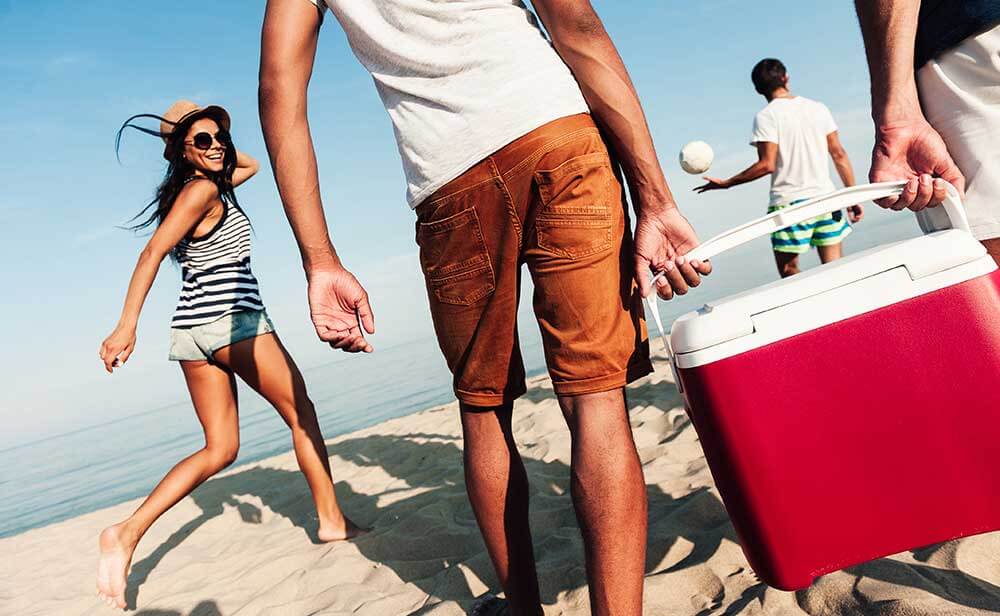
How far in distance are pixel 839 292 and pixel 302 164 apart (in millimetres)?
1203

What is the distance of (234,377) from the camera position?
3182 mm

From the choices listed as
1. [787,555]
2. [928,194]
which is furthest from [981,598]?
[928,194]

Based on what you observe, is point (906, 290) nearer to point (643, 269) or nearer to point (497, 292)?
point (643, 269)

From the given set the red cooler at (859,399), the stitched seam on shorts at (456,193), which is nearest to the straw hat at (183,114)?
the stitched seam on shorts at (456,193)

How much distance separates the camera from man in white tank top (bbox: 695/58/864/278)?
4441 mm

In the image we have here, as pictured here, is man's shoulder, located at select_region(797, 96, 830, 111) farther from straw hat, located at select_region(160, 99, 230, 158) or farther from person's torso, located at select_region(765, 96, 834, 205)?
straw hat, located at select_region(160, 99, 230, 158)

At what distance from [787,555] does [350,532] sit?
230 centimetres

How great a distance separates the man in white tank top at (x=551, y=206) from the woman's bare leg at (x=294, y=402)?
1751mm

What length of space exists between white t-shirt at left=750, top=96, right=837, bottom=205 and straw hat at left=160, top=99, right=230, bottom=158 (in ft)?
10.6

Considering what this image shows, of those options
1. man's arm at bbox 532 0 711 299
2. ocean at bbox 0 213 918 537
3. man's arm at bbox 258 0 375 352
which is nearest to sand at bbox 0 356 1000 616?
man's arm at bbox 532 0 711 299

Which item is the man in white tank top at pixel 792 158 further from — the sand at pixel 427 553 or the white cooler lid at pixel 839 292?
the white cooler lid at pixel 839 292

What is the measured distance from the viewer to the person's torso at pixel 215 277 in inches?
118

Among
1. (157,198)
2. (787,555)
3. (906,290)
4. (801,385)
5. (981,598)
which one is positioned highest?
(157,198)

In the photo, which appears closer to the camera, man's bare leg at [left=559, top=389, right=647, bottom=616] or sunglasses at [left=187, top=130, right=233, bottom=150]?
man's bare leg at [left=559, top=389, right=647, bottom=616]
